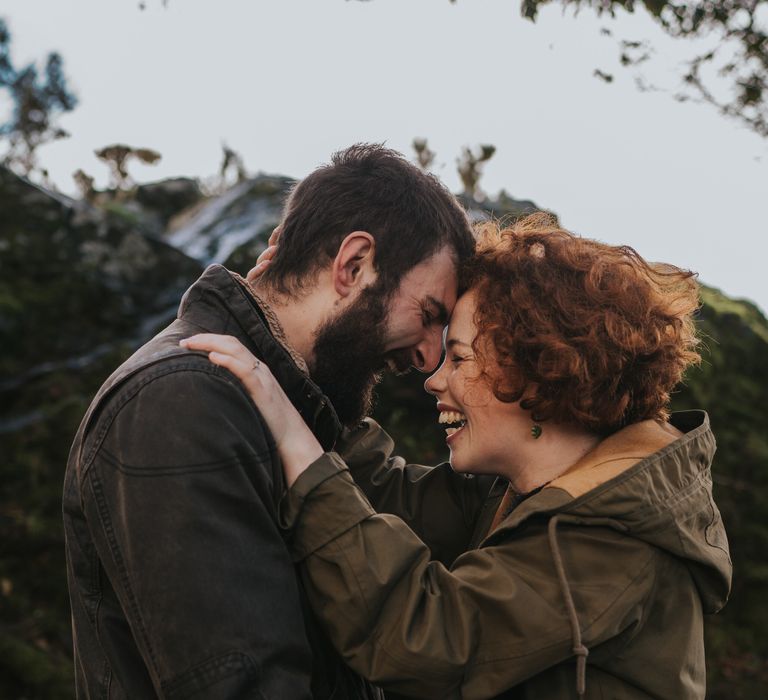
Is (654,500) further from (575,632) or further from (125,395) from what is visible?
(125,395)

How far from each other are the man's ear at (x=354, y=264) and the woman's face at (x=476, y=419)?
0.38 meters

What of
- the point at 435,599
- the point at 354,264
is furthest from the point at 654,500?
the point at 354,264

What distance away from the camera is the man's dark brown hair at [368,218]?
2793mm

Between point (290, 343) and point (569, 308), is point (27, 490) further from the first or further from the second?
point (569, 308)

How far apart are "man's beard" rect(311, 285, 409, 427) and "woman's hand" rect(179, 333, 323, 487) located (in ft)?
1.45

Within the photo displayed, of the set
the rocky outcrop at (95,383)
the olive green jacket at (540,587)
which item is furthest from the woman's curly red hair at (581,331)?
the rocky outcrop at (95,383)

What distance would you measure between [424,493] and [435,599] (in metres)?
1.00

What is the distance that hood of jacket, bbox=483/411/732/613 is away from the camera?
2.27 meters

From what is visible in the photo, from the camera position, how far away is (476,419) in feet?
9.24

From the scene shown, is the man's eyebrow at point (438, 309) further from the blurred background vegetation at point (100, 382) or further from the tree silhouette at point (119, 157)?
the tree silhouette at point (119, 157)

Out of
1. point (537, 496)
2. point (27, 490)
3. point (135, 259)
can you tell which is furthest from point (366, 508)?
point (135, 259)

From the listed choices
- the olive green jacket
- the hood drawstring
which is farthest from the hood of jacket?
the hood drawstring

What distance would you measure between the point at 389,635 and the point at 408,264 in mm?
1224

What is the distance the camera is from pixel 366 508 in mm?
2234
